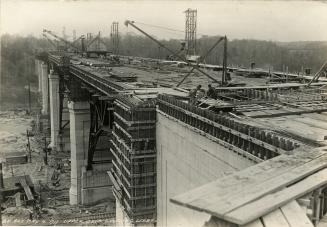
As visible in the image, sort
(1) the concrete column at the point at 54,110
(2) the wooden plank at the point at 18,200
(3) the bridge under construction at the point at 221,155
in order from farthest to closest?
(1) the concrete column at the point at 54,110, (2) the wooden plank at the point at 18,200, (3) the bridge under construction at the point at 221,155

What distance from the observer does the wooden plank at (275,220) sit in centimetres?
710

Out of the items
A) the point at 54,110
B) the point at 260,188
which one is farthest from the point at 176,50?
the point at 260,188

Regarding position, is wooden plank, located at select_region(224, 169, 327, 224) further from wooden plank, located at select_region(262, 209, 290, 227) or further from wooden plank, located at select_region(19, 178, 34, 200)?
wooden plank, located at select_region(19, 178, 34, 200)

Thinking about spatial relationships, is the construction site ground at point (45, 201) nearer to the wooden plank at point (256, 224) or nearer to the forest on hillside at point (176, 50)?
the forest on hillside at point (176, 50)

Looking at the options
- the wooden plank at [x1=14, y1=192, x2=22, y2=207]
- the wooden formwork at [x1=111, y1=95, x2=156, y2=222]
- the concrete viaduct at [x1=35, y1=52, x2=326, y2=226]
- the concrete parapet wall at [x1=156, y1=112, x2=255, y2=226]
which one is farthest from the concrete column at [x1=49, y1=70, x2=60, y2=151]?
the concrete parapet wall at [x1=156, y1=112, x2=255, y2=226]

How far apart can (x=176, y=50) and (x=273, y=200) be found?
335 ft

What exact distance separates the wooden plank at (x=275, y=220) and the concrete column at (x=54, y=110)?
6007cm

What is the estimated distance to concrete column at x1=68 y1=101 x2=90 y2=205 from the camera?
4528cm

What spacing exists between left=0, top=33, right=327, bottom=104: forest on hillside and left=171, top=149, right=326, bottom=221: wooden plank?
44978 millimetres

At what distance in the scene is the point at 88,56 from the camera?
95.3 metres

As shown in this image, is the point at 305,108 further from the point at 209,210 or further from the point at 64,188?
the point at 64,188

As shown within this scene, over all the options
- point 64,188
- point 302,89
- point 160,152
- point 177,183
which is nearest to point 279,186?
point 177,183

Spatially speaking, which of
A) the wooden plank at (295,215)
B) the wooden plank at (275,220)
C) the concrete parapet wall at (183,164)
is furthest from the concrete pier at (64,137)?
the wooden plank at (275,220)

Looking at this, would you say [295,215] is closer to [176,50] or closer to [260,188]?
[260,188]
